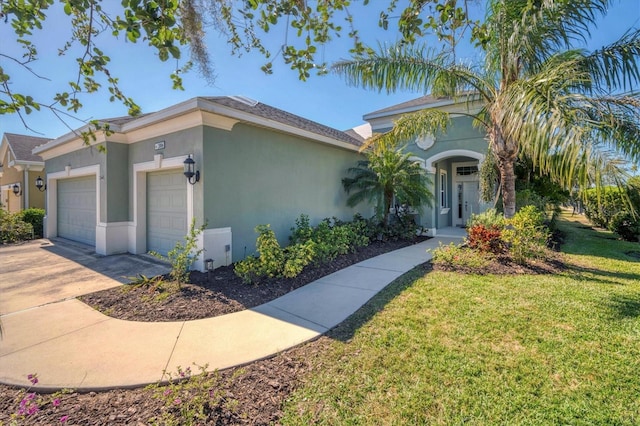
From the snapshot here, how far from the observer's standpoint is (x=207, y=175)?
660 cm

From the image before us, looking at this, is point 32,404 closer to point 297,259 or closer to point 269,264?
point 269,264

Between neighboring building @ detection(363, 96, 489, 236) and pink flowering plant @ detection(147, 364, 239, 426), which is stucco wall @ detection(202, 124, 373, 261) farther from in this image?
pink flowering plant @ detection(147, 364, 239, 426)

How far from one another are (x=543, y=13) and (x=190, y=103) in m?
7.71

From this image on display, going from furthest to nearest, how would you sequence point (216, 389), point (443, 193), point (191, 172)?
point (443, 193)
point (191, 172)
point (216, 389)

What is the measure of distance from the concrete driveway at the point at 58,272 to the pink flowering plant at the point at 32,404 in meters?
3.03

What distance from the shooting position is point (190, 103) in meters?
6.26

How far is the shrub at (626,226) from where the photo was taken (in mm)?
10024

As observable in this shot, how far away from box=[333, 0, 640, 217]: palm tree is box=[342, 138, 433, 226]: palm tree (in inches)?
90.7

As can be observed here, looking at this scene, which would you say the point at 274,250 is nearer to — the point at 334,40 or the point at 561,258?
the point at 334,40

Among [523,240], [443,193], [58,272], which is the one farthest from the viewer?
[443,193]

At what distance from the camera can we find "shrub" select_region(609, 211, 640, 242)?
10024 millimetres

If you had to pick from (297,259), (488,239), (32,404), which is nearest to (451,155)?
(488,239)

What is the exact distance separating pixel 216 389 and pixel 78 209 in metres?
11.6

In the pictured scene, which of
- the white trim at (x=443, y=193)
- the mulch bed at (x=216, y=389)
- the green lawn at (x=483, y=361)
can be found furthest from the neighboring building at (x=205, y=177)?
the white trim at (x=443, y=193)
